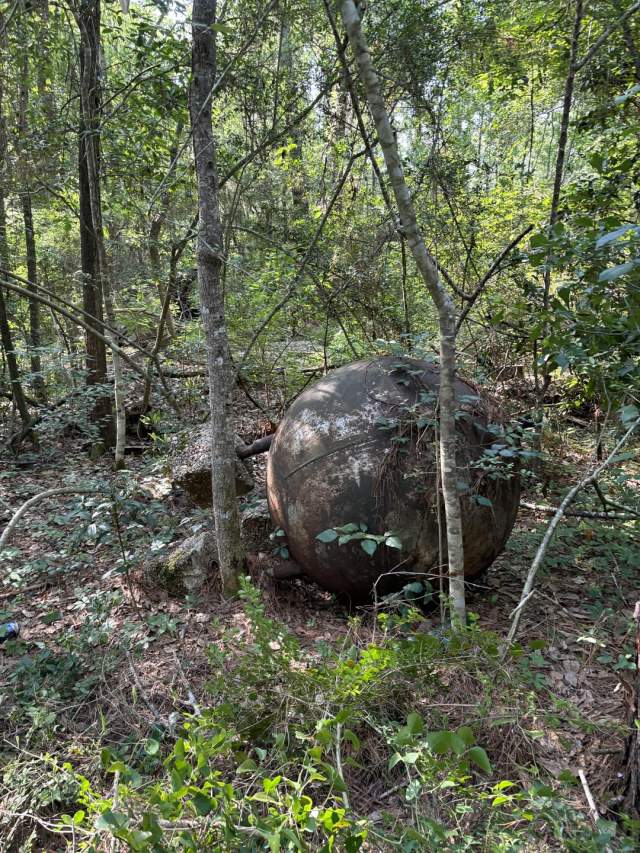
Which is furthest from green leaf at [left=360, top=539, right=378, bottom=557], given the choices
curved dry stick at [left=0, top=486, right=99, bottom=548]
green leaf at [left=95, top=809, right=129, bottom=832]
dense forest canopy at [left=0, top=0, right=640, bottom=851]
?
curved dry stick at [left=0, top=486, right=99, bottom=548]

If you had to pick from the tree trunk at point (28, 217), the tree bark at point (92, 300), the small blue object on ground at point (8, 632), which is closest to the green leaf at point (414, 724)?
the small blue object on ground at point (8, 632)

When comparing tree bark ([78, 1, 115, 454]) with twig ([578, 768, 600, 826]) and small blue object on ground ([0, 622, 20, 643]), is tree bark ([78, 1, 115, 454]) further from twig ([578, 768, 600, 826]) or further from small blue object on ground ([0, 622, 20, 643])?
twig ([578, 768, 600, 826])

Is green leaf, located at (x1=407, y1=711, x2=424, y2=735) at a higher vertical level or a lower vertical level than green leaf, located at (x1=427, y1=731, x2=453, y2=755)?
lower

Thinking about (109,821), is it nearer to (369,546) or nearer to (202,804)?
(202,804)

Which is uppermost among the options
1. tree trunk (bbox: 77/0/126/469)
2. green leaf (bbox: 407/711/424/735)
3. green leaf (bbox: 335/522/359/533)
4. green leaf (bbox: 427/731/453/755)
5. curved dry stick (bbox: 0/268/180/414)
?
tree trunk (bbox: 77/0/126/469)

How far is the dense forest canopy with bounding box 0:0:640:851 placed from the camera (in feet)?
6.48

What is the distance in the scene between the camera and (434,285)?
2.56 m

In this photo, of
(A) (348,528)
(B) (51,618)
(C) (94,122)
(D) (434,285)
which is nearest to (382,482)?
(A) (348,528)

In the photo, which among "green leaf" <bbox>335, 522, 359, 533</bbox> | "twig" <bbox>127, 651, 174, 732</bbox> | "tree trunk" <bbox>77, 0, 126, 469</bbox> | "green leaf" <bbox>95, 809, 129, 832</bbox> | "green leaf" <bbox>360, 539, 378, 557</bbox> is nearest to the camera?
"green leaf" <bbox>95, 809, 129, 832</bbox>

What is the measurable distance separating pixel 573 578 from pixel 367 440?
1954 millimetres

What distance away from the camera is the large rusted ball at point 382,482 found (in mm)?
3203

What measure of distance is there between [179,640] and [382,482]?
1.60 m

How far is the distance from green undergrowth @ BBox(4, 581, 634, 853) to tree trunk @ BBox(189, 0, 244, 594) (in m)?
0.92

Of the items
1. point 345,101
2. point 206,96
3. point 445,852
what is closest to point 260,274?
point 345,101
